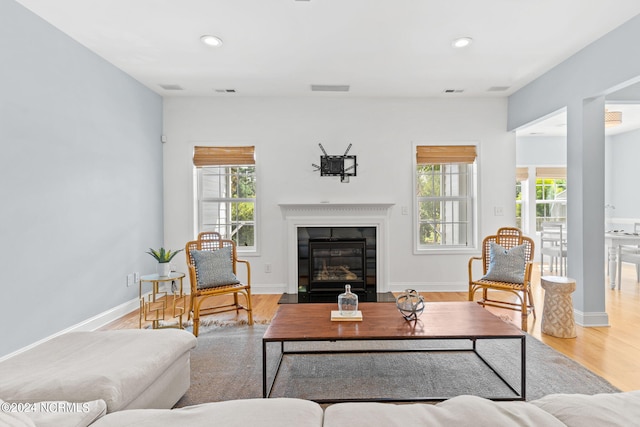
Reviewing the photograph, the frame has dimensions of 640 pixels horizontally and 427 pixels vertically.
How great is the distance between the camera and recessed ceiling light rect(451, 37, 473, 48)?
3.08m

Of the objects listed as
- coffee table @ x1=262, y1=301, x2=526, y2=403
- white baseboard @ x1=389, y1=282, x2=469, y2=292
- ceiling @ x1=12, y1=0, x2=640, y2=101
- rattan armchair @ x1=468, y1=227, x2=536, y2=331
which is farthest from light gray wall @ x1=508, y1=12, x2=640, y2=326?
coffee table @ x1=262, y1=301, x2=526, y2=403

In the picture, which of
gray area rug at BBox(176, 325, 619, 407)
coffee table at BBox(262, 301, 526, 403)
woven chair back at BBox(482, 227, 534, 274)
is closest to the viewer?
coffee table at BBox(262, 301, 526, 403)

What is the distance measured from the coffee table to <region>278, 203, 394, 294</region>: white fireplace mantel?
1.96 meters

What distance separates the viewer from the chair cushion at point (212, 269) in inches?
134

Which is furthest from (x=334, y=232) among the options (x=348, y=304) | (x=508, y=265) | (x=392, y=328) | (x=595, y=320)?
(x=595, y=320)

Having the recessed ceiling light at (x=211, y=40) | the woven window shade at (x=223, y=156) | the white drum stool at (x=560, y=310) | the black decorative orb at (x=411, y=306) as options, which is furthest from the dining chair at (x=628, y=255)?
the recessed ceiling light at (x=211, y=40)

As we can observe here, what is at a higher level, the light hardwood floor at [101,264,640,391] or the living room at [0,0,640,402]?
the living room at [0,0,640,402]

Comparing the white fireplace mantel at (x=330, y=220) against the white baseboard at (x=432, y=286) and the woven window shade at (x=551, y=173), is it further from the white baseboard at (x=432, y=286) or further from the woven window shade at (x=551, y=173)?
the woven window shade at (x=551, y=173)

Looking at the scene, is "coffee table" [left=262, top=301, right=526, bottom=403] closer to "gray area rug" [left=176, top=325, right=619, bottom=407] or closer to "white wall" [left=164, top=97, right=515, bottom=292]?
"gray area rug" [left=176, top=325, right=619, bottom=407]

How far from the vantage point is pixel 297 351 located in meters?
2.66

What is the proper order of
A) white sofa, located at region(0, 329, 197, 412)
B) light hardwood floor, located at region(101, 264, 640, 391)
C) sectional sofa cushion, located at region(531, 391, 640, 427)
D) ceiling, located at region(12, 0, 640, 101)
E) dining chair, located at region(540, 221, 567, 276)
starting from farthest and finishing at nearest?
1. dining chair, located at region(540, 221, 567, 276)
2. ceiling, located at region(12, 0, 640, 101)
3. light hardwood floor, located at region(101, 264, 640, 391)
4. white sofa, located at region(0, 329, 197, 412)
5. sectional sofa cushion, located at region(531, 391, 640, 427)

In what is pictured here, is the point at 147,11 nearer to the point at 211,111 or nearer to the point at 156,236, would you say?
the point at 211,111

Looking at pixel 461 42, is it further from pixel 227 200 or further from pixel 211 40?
pixel 227 200

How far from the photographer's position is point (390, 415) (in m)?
0.95
